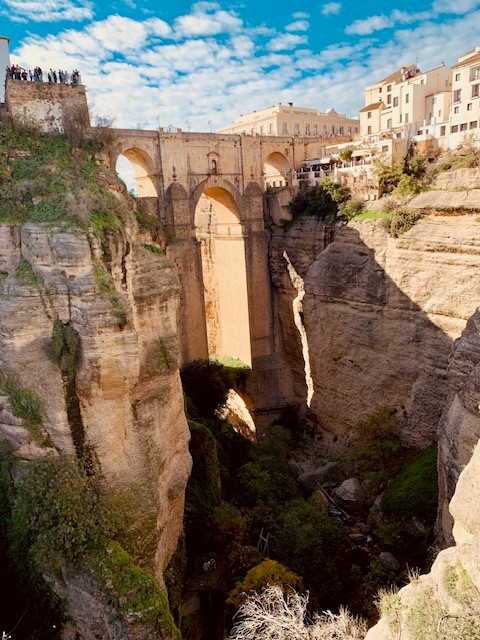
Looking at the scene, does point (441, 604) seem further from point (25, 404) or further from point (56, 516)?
point (25, 404)

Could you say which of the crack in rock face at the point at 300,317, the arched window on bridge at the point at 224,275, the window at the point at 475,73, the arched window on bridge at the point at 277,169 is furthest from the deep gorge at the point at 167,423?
the window at the point at 475,73

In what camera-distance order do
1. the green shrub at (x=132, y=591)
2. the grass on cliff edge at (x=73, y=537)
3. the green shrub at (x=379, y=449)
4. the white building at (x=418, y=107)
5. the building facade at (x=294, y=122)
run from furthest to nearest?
the building facade at (x=294, y=122) < the white building at (x=418, y=107) < the green shrub at (x=379, y=449) < the grass on cliff edge at (x=73, y=537) < the green shrub at (x=132, y=591)

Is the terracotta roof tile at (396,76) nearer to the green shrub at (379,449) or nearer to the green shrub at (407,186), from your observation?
the green shrub at (407,186)

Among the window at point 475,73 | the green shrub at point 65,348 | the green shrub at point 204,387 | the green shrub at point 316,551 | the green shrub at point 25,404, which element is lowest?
the green shrub at point 316,551

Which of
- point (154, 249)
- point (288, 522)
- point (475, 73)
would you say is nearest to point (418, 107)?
point (475, 73)

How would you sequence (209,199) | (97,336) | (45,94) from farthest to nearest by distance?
(209,199) < (45,94) < (97,336)

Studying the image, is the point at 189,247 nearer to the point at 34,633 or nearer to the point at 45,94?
the point at 45,94

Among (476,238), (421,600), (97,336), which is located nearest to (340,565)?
(421,600)
